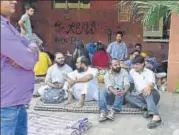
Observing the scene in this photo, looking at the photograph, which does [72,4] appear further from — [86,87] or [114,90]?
[114,90]

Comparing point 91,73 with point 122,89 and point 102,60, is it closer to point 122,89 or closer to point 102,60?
point 122,89

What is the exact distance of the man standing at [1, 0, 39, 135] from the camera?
8.61 ft

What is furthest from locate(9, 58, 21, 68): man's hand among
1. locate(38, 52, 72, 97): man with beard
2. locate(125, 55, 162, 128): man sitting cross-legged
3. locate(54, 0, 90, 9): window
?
locate(54, 0, 90, 9): window

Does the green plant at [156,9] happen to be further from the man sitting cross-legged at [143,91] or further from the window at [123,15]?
the window at [123,15]

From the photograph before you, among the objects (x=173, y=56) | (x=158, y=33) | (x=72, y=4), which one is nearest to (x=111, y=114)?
(x=173, y=56)

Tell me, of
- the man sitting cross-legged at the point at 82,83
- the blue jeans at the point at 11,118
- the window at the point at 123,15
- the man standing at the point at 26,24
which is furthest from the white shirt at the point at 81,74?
the window at the point at 123,15

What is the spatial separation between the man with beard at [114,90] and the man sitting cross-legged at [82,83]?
12.0 inches

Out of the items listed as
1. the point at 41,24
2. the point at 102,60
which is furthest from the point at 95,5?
the point at 102,60

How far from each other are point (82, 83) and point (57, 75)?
77 cm

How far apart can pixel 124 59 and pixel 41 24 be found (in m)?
3.03

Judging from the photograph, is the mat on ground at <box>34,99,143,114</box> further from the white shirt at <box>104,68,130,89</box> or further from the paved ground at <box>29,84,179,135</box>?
the white shirt at <box>104,68,130,89</box>

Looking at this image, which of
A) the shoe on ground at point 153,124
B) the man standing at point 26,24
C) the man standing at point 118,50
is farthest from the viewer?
the man standing at point 118,50

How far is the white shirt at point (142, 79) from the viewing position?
596cm

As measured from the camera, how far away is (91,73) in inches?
250
